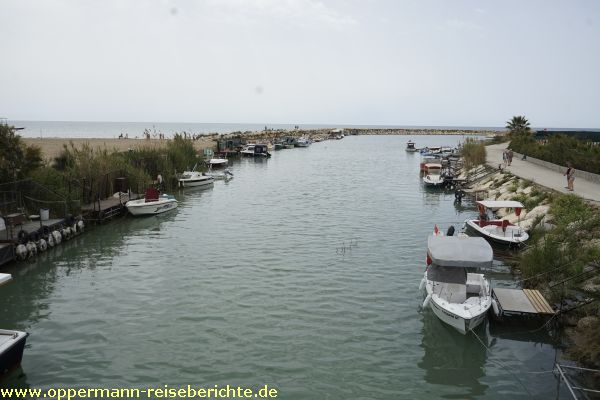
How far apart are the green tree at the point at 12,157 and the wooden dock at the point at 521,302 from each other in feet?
85.3

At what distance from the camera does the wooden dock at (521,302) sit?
14953 millimetres

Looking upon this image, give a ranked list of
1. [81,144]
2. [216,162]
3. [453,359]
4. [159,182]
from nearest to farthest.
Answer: [453,359] < [159,182] < [81,144] < [216,162]

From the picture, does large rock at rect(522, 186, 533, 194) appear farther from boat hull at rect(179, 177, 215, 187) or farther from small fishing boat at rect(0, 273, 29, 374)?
boat hull at rect(179, 177, 215, 187)

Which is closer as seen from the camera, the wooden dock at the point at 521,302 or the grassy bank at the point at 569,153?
the wooden dock at the point at 521,302

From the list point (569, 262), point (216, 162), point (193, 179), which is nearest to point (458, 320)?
point (569, 262)

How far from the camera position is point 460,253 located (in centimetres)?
1588

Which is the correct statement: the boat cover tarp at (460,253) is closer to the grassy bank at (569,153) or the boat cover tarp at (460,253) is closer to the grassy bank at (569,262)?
the grassy bank at (569,262)

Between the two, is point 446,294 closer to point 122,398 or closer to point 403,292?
point 403,292

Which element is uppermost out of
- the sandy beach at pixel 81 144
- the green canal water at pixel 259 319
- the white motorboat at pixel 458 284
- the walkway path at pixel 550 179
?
the sandy beach at pixel 81 144

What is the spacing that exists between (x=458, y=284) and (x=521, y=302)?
2.16m

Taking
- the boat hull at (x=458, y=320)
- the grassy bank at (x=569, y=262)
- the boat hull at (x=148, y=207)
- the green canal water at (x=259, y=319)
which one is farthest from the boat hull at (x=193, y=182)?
the boat hull at (x=458, y=320)

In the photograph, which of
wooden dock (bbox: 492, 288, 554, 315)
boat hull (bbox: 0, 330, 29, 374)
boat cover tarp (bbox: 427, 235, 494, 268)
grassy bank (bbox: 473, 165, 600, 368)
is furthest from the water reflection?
boat hull (bbox: 0, 330, 29, 374)

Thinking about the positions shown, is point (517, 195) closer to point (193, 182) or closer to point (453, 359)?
point (453, 359)

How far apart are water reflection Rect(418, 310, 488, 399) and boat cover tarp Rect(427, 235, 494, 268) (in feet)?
6.90
